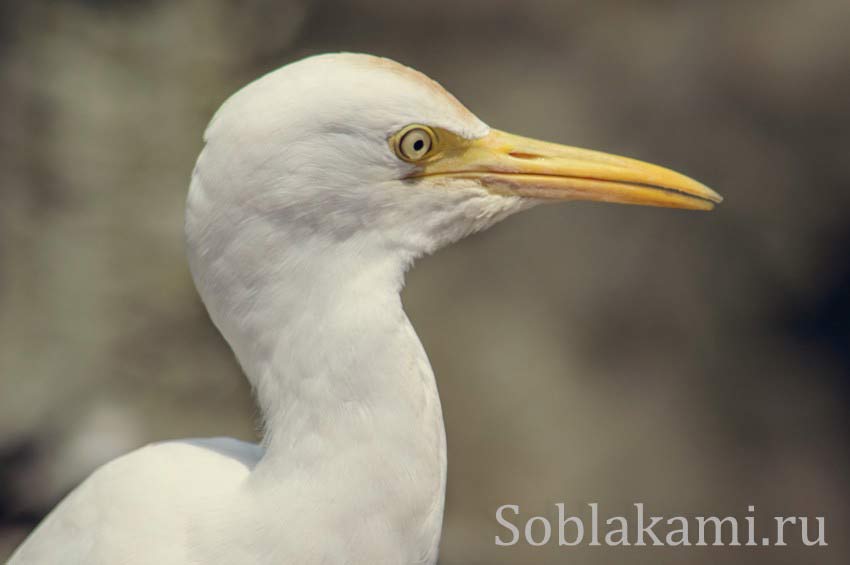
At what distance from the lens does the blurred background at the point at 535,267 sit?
261cm

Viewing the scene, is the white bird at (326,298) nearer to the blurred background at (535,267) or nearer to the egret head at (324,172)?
the egret head at (324,172)

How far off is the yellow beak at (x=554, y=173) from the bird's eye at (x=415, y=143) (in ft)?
0.06

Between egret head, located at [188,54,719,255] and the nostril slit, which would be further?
the nostril slit

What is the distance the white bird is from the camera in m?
1.01

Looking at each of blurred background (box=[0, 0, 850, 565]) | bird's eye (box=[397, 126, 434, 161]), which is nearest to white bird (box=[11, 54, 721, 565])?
bird's eye (box=[397, 126, 434, 161])

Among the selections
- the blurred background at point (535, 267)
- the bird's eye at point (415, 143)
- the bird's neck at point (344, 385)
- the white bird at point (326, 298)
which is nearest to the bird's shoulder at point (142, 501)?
the white bird at point (326, 298)

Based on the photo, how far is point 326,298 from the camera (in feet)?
3.32

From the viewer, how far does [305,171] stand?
100 cm

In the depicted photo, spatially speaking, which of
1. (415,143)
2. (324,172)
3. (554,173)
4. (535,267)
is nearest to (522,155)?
(554,173)

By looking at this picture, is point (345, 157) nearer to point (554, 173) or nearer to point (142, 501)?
point (554, 173)

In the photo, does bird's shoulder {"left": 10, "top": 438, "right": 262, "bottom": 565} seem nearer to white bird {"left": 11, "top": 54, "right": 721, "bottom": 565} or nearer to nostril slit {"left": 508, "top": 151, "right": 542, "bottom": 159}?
white bird {"left": 11, "top": 54, "right": 721, "bottom": 565}

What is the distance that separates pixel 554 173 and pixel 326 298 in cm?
34

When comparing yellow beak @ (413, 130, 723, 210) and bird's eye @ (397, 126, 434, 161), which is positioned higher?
yellow beak @ (413, 130, 723, 210)

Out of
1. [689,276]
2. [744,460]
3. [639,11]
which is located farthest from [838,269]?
[639,11]
